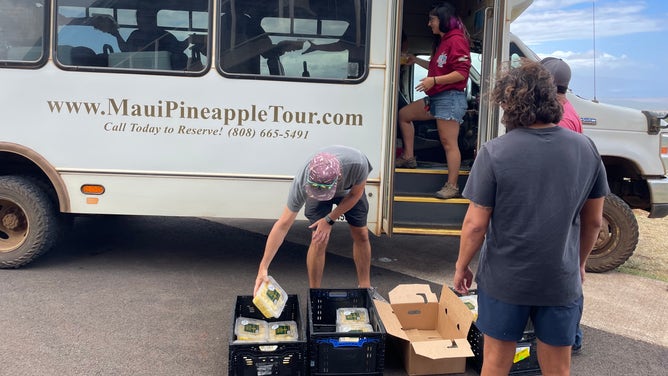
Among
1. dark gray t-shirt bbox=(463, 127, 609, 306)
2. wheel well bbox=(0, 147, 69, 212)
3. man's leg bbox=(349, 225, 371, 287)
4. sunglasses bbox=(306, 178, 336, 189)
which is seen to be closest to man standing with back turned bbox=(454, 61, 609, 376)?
dark gray t-shirt bbox=(463, 127, 609, 306)

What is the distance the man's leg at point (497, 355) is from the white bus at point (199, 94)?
7.24 feet

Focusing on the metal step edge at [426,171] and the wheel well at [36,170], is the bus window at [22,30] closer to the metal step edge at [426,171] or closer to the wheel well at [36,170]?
the wheel well at [36,170]

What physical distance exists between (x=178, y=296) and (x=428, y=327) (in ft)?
6.77

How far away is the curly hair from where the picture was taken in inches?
92.8

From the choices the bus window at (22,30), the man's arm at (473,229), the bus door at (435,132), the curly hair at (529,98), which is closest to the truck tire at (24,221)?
the bus window at (22,30)

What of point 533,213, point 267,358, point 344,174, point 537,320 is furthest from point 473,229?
point 267,358

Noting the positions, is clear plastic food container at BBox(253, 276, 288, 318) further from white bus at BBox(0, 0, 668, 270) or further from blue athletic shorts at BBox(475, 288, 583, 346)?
white bus at BBox(0, 0, 668, 270)

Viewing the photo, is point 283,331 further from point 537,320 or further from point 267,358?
point 537,320

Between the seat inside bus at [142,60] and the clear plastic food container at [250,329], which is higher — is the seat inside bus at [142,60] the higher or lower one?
the higher one

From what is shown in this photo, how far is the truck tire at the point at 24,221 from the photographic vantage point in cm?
500

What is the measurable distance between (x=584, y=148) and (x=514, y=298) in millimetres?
700

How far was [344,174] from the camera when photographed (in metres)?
3.67

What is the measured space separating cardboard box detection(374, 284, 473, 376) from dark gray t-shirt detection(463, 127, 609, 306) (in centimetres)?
98

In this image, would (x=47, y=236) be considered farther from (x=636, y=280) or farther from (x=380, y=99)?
(x=636, y=280)
